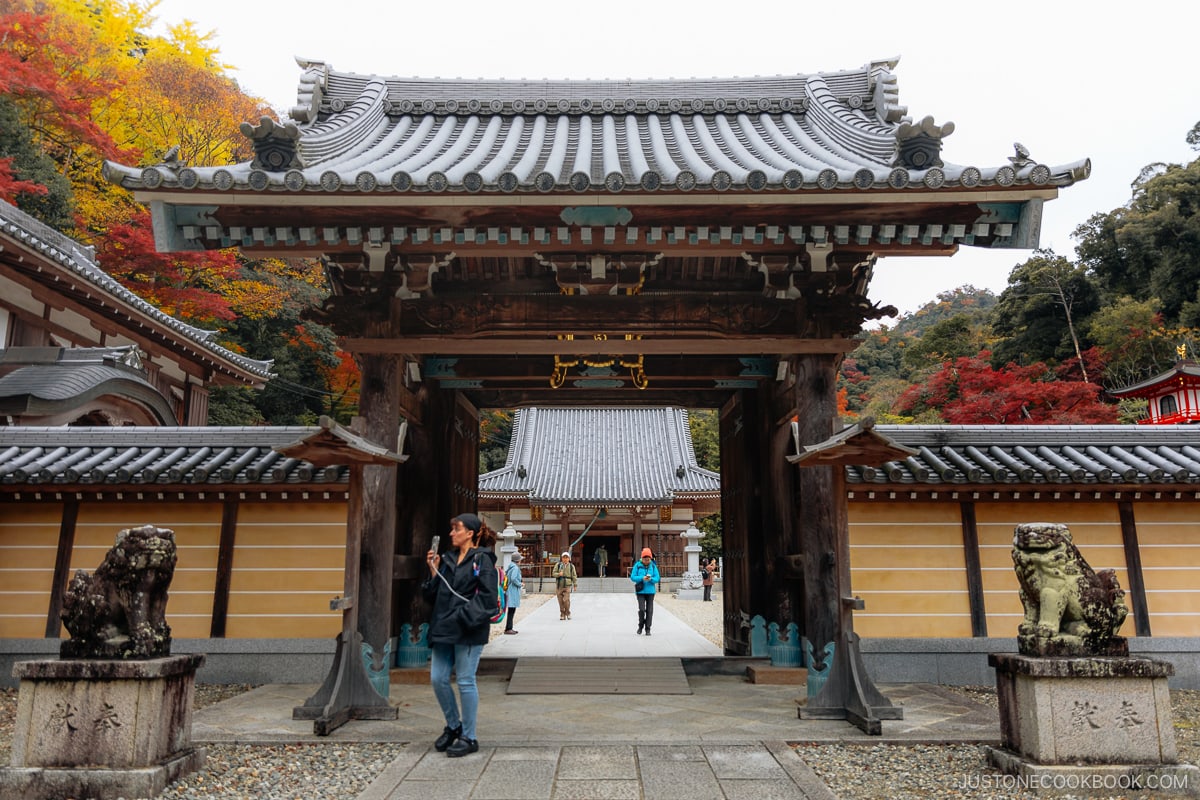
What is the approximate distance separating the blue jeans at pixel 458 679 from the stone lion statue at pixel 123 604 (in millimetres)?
1732

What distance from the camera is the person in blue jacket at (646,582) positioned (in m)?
14.0

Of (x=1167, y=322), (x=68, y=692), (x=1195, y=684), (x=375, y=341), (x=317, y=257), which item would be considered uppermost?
(x=1167, y=322)

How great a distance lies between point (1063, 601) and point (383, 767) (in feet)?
14.6

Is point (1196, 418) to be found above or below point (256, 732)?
above

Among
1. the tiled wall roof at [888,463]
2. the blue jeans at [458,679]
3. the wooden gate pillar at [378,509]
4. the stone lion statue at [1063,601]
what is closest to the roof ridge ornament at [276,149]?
the wooden gate pillar at [378,509]

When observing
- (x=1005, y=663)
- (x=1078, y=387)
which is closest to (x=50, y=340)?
(x=1005, y=663)

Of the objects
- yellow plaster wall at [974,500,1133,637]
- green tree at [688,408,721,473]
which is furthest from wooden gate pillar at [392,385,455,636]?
green tree at [688,408,721,473]

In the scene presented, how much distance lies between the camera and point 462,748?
5.03 metres

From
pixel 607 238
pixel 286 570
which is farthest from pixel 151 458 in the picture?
pixel 607 238

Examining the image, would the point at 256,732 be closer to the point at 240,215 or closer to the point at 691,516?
the point at 240,215

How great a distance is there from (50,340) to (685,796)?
49.2 feet

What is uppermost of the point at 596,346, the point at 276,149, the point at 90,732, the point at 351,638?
the point at 276,149

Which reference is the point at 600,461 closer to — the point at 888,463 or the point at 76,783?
the point at 888,463

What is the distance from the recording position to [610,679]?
7988mm
